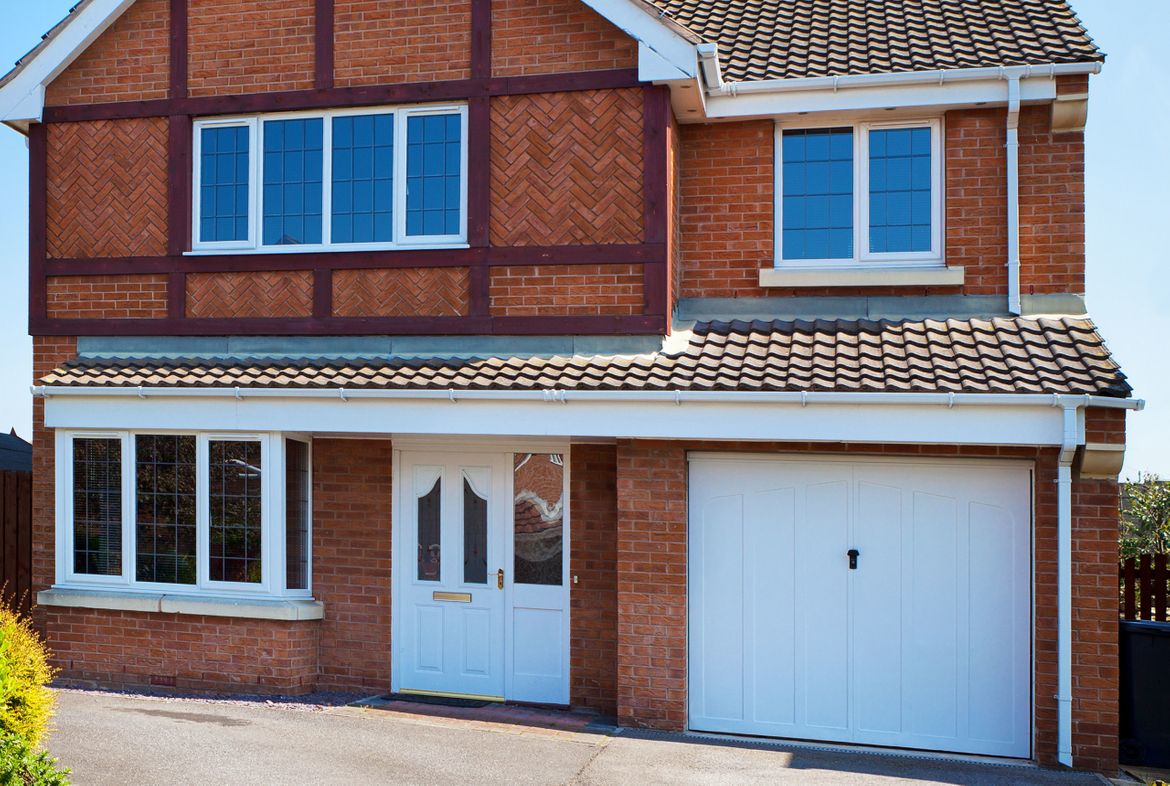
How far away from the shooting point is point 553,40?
368 inches

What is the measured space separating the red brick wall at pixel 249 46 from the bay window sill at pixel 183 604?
4806 millimetres

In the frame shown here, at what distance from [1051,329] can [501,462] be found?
4.89 metres

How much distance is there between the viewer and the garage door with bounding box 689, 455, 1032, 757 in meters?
8.03

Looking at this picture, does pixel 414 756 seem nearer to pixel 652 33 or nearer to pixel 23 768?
pixel 23 768

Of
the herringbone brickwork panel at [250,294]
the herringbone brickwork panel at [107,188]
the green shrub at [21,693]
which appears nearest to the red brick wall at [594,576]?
the herringbone brickwork panel at [250,294]

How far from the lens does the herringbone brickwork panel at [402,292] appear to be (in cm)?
944

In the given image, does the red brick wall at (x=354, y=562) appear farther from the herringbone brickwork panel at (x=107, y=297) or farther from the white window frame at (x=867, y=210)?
the white window frame at (x=867, y=210)

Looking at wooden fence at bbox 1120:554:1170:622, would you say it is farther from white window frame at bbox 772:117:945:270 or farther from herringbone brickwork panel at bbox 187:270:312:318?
herringbone brickwork panel at bbox 187:270:312:318

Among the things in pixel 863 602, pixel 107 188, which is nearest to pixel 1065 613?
pixel 863 602

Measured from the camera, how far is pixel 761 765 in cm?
752

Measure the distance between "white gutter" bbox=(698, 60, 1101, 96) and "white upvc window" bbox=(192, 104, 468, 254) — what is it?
2.48 m

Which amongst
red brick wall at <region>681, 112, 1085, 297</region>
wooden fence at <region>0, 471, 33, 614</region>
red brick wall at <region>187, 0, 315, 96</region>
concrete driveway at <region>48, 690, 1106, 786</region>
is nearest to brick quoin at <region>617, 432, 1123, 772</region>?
concrete driveway at <region>48, 690, 1106, 786</region>

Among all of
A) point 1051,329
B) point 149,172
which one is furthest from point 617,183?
point 149,172

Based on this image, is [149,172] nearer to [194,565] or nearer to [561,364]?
[194,565]
